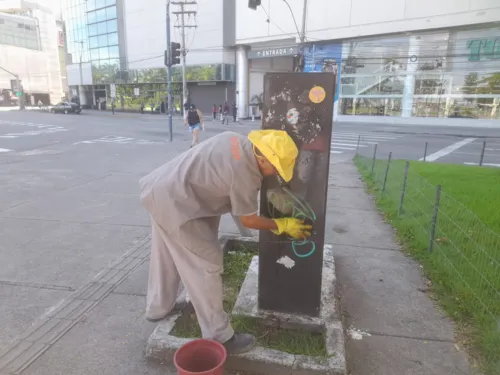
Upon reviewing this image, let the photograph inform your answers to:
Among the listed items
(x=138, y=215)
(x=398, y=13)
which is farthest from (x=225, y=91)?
(x=138, y=215)

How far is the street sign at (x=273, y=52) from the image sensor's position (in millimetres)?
31434

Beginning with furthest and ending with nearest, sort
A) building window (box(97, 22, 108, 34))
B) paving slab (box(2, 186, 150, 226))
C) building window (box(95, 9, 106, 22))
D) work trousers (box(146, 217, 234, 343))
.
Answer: building window (box(97, 22, 108, 34)) → building window (box(95, 9, 106, 22)) → paving slab (box(2, 186, 150, 226)) → work trousers (box(146, 217, 234, 343))

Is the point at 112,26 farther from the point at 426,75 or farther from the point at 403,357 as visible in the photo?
the point at 403,357

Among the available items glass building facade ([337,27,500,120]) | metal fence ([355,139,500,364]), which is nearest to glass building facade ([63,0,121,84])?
glass building facade ([337,27,500,120])

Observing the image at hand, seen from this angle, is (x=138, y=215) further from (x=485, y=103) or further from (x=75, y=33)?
(x=75, y=33)

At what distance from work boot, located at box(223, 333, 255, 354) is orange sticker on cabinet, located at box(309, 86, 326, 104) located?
168cm

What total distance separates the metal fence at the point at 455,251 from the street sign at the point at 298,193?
1342 mm

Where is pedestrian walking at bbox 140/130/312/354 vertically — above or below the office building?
below

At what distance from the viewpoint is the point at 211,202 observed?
240 cm

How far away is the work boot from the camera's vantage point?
2459 mm

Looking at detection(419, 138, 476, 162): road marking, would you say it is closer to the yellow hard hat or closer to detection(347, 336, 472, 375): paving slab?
detection(347, 336, 472, 375): paving slab

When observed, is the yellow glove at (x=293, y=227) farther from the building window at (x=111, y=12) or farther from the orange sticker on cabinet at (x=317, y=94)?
the building window at (x=111, y=12)

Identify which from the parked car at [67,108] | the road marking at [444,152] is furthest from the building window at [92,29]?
the road marking at [444,152]

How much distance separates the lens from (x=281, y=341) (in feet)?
9.05
